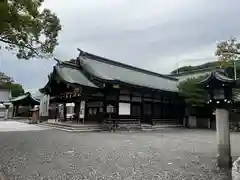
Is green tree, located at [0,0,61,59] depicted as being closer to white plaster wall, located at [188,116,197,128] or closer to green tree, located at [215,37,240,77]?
green tree, located at [215,37,240,77]

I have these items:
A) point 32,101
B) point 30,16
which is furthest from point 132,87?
point 32,101

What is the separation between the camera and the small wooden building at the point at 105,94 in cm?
1889

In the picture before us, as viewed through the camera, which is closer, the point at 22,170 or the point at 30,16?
the point at 22,170

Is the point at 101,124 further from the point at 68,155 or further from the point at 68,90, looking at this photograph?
the point at 68,155

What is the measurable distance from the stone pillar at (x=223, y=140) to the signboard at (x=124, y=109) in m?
12.9

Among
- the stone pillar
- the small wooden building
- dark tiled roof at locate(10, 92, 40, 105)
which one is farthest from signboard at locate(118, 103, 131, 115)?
dark tiled roof at locate(10, 92, 40, 105)

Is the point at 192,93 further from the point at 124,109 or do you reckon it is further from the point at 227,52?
the point at 227,52

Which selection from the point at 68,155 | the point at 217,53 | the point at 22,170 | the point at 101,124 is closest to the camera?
the point at 22,170

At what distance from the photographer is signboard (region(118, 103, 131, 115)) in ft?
64.4

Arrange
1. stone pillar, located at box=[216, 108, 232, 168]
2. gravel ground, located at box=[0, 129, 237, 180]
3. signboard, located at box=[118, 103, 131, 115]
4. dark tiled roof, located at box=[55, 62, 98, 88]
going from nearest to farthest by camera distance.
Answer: gravel ground, located at box=[0, 129, 237, 180] → stone pillar, located at box=[216, 108, 232, 168] → dark tiled roof, located at box=[55, 62, 98, 88] → signboard, located at box=[118, 103, 131, 115]

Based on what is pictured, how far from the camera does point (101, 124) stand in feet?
59.5

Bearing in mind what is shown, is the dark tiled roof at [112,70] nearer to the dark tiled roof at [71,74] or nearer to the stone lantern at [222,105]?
the dark tiled roof at [71,74]

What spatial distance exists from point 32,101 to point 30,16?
28.6 meters

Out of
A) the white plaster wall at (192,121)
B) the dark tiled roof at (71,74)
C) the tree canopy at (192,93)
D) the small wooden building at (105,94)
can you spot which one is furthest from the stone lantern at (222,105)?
the white plaster wall at (192,121)
